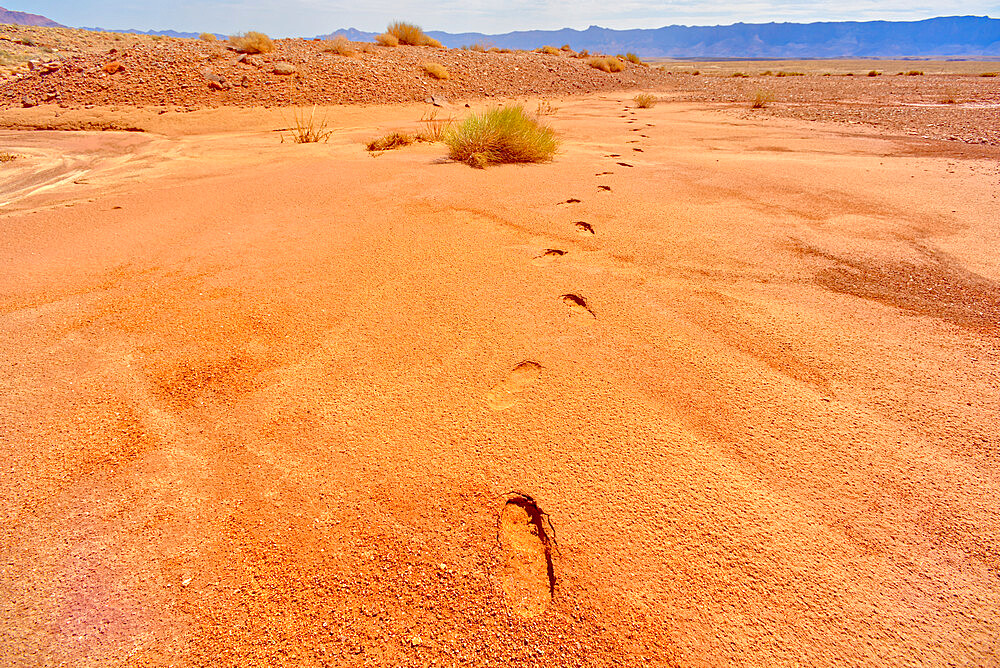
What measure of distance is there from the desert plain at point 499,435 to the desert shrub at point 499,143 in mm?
1625

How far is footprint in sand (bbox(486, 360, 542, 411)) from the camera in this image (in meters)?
1.71

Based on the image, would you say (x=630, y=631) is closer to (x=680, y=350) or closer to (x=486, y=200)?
(x=680, y=350)

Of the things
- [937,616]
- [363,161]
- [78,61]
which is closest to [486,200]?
[363,161]

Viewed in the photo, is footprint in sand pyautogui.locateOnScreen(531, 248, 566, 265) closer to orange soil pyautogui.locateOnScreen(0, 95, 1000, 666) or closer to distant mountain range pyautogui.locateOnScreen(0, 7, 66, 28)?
orange soil pyautogui.locateOnScreen(0, 95, 1000, 666)

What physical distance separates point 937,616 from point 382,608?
4.13 feet

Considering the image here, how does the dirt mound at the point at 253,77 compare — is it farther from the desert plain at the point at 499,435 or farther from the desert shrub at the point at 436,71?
the desert plain at the point at 499,435

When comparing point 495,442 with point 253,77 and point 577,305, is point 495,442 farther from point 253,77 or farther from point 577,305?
point 253,77

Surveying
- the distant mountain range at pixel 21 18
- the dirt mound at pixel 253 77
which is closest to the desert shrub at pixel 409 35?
the dirt mound at pixel 253 77

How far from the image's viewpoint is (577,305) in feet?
7.67

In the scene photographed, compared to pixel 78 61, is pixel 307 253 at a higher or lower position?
lower

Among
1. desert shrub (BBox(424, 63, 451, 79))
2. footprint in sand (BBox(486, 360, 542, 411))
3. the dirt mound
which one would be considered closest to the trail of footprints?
footprint in sand (BBox(486, 360, 542, 411))

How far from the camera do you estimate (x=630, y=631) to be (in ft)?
3.48

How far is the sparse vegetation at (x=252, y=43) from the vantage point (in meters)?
12.3

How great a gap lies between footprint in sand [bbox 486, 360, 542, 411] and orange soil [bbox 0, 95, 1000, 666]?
14 millimetres
